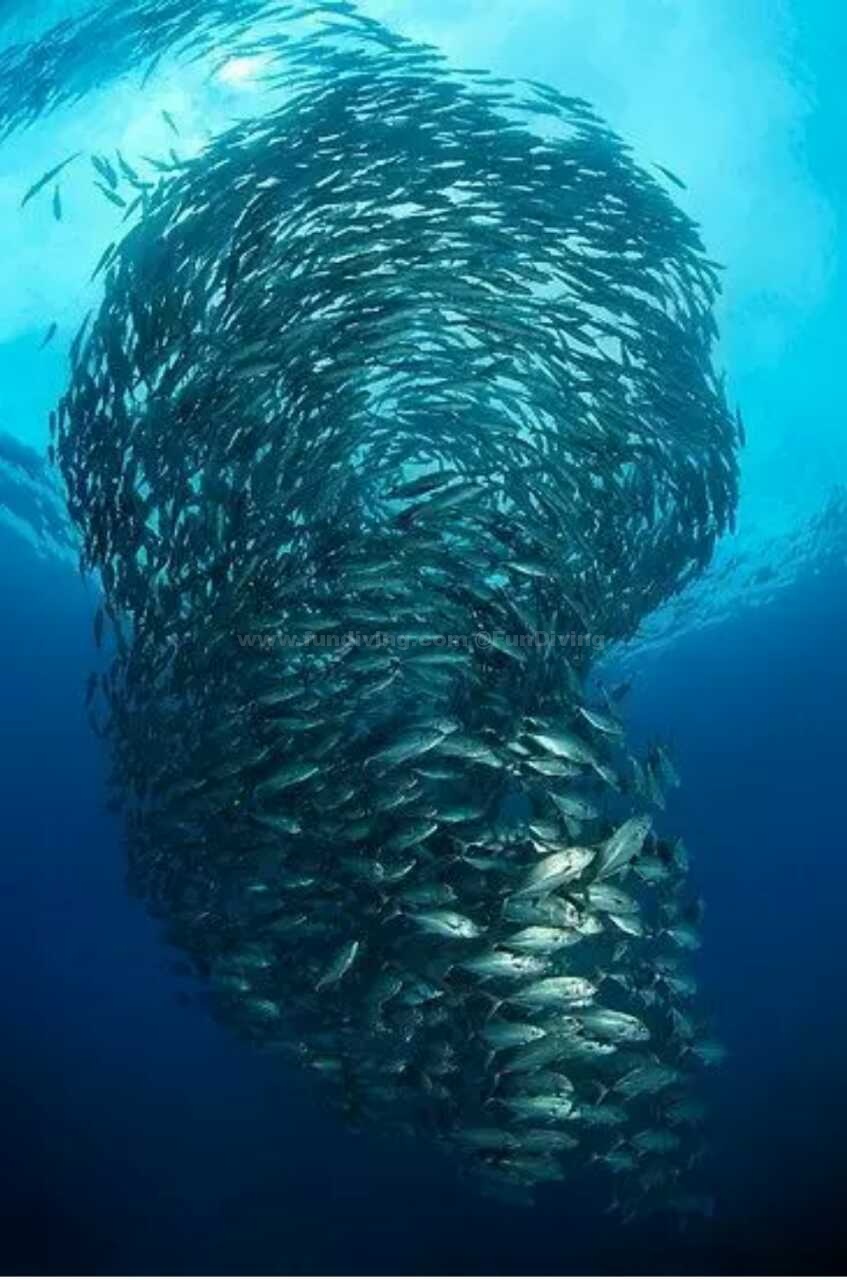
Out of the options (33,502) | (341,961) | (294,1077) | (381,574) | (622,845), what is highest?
(33,502)

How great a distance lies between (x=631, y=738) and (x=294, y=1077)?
456 inches

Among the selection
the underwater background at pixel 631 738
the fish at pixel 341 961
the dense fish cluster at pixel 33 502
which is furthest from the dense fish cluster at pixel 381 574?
the dense fish cluster at pixel 33 502

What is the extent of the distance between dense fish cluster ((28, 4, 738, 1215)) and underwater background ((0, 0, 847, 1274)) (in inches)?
77.6

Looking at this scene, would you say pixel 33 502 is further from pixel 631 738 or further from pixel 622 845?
pixel 631 738

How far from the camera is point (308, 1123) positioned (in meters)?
21.8

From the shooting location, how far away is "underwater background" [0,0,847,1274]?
10281mm

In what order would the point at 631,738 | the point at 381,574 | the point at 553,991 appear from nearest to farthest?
the point at 553,991 → the point at 381,574 → the point at 631,738

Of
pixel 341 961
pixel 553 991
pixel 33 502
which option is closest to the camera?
pixel 553 991

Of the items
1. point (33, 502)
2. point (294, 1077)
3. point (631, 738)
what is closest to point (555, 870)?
point (294, 1077)

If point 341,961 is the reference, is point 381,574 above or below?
above

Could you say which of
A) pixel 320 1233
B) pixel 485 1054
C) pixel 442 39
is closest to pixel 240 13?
pixel 442 39

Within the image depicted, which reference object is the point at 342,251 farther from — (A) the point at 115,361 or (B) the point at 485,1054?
(B) the point at 485,1054

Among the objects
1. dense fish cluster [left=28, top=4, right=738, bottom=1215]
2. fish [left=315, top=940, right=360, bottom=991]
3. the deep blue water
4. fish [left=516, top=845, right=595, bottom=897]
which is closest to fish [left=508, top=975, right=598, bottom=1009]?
dense fish cluster [left=28, top=4, right=738, bottom=1215]

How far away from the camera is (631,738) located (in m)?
23.1
